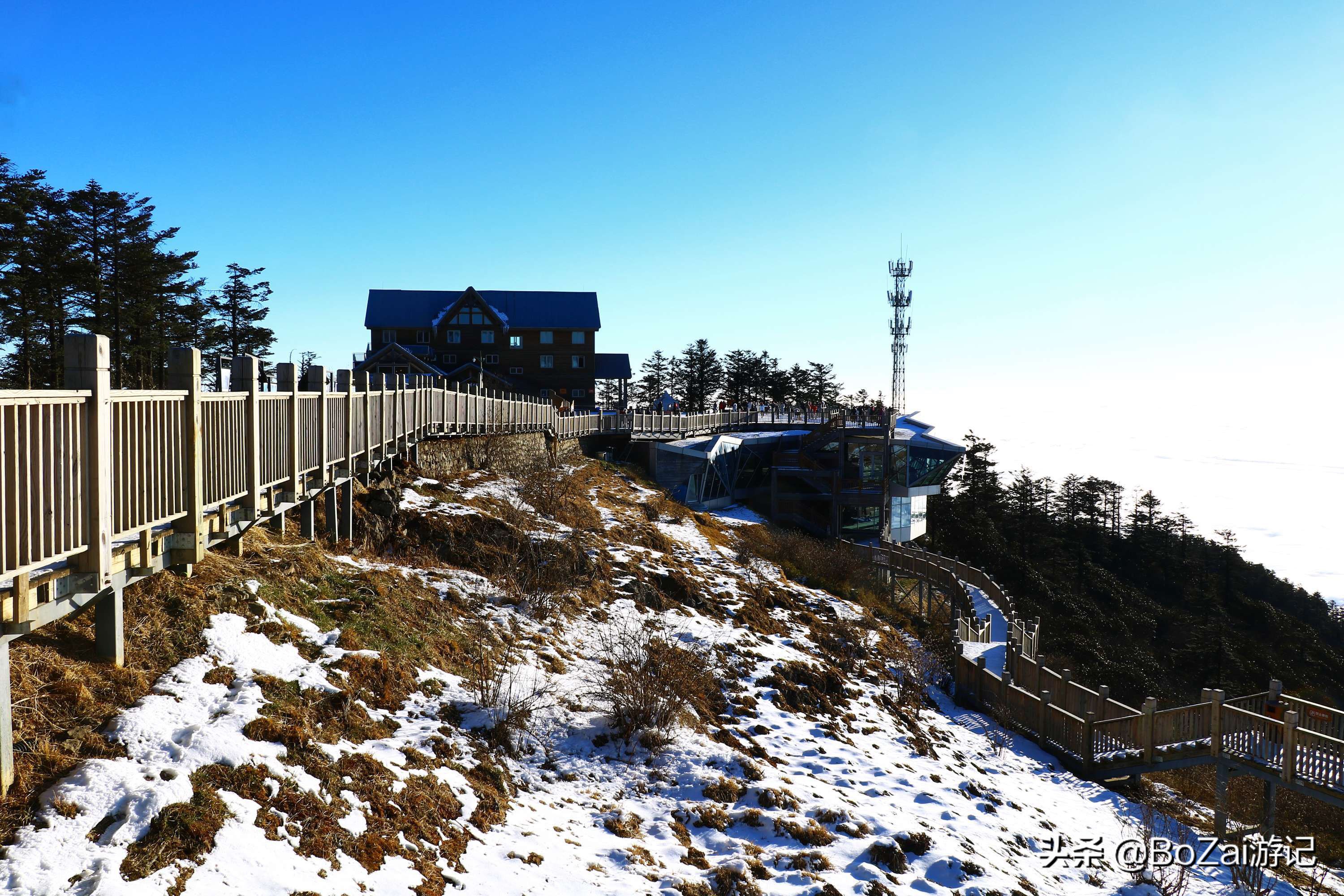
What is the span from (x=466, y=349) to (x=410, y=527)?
5069 cm

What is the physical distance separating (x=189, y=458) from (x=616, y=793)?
5.23 meters

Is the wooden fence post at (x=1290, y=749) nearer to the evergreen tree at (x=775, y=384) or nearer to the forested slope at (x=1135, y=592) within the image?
the forested slope at (x=1135, y=592)

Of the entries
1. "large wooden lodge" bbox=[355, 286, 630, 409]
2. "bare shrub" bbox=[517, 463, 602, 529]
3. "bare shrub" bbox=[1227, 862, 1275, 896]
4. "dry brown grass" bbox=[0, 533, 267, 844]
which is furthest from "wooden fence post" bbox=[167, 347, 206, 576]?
"large wooden lodge" bbox=[355, 286, 630, 409]

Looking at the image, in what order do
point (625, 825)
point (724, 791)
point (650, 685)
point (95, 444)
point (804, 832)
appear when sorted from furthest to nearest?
point (650, 685) < point (724, 791) < point (804, 832) < point (625, 825) < point (95, 444)

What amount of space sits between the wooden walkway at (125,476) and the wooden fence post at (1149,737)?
15080mm

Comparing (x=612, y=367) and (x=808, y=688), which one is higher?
(x=612, y=367)

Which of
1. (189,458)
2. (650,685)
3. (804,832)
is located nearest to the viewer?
(189,458)

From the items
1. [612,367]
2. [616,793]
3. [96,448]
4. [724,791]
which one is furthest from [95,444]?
[612,367]

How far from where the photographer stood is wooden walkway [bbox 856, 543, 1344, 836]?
41.8ft

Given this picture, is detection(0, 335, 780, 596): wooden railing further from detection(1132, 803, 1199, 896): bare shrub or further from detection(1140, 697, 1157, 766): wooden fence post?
detection(1140, 697, 1157, 766): wooden fence post

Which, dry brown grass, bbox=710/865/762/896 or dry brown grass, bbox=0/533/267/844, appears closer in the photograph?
dry brown grass, bbox=0/533/267/844

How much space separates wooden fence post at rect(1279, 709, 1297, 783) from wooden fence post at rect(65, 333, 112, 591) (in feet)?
55.0

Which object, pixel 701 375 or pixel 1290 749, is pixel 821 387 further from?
pixel 1290 749

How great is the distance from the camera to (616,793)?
8.01 meters
